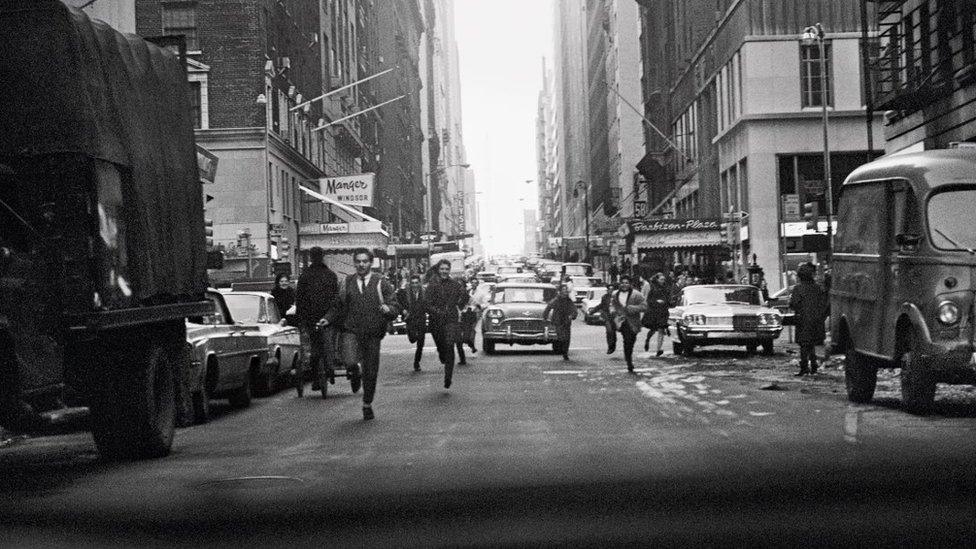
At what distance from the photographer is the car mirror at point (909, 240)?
1418 cm

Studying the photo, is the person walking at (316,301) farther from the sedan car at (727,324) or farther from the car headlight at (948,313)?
the sedan car at (727,324)

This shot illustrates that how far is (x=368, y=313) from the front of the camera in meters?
15.3

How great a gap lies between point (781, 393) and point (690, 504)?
15164 mm

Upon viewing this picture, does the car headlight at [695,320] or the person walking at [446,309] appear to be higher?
the person walking at [446,309]

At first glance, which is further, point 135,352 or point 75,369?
point 135,352

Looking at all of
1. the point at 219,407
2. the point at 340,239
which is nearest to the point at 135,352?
the point at 219,407

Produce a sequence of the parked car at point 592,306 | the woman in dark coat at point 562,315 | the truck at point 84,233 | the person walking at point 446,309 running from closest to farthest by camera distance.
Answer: the truck at point 84,233, the person walking at point 446,309, the woman in dark coat at point 562,315, the parked car at point 592,306

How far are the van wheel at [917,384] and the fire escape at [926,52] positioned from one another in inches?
614

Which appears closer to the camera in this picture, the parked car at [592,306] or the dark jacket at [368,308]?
the dark jacket at [368,308]

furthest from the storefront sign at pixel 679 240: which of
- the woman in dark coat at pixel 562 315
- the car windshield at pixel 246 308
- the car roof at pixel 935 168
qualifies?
the car roof at pixel 935 168

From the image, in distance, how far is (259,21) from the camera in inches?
1965

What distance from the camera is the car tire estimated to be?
56.1 ft

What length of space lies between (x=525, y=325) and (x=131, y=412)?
68.5 feet

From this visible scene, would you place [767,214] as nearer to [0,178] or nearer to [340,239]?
[340,239]
